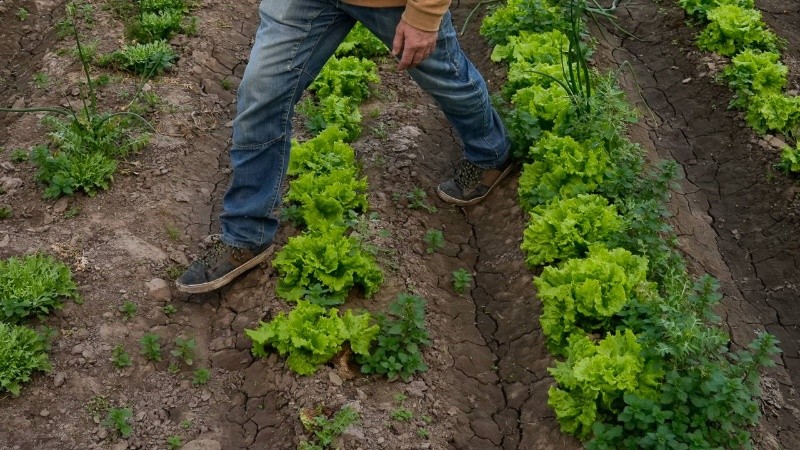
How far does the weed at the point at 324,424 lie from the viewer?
3.69 m

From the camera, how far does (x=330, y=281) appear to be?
171 inches

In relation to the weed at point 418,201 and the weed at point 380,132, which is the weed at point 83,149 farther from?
the weed at point 418,201

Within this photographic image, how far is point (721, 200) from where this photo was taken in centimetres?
563

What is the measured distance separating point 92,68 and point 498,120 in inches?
122

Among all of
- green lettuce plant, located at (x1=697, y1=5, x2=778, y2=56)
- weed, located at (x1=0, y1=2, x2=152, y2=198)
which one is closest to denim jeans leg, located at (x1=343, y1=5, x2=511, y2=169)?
weed, located at (x1=0, y1=2, x2=152, y2=198)

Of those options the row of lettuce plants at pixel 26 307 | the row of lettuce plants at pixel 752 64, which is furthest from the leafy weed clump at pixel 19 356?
the row of lettuce plants at pixel 752 64

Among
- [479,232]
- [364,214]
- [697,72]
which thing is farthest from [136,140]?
[697,72]

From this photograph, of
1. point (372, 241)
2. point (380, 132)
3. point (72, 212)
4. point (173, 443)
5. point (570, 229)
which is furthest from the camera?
point (380, 132)

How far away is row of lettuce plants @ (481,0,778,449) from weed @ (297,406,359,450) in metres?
0.96

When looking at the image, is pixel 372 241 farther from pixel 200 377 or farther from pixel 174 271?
pixel 200 377

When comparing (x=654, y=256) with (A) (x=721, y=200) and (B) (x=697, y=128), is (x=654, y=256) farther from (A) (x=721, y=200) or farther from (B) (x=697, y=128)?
(B) (x=697, y=128)

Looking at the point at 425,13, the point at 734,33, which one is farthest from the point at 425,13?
the point at 734,33

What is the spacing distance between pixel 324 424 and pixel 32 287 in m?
1.72

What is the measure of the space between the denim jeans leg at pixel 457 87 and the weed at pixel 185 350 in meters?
1.80
